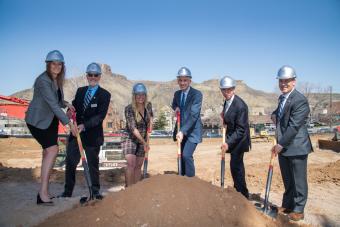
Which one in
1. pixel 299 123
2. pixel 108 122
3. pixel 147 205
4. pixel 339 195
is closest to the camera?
pixel 147 205

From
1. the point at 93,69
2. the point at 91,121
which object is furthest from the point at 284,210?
the point at 93,69

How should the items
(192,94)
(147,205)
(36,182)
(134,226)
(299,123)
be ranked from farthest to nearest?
(36,182) < (192,94) < (299,123) < (147,205) < (134,226)

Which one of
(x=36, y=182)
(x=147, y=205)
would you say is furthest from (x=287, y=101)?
(x=36, y=182)

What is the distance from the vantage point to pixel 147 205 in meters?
3.74

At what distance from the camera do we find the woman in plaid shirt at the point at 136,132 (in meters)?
5.42

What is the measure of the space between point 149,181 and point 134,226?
0.76 m

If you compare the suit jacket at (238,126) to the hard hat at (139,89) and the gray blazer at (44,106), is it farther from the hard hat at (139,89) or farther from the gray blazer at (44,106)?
the gray blazer at (44,106)

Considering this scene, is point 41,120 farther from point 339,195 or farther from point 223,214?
point 339,195

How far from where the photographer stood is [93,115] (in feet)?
17.6

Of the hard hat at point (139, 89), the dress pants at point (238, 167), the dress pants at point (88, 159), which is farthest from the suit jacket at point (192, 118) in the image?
the dress pants at point (88, 159)

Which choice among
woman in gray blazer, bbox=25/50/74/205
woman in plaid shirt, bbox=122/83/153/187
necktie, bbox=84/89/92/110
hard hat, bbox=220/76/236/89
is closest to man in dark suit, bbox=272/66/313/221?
hard hat, bbox=220/76/236/89

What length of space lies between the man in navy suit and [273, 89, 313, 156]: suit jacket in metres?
1.28

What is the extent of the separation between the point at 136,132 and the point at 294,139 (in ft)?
7.58

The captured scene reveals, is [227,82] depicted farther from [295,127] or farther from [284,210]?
[284,210]
